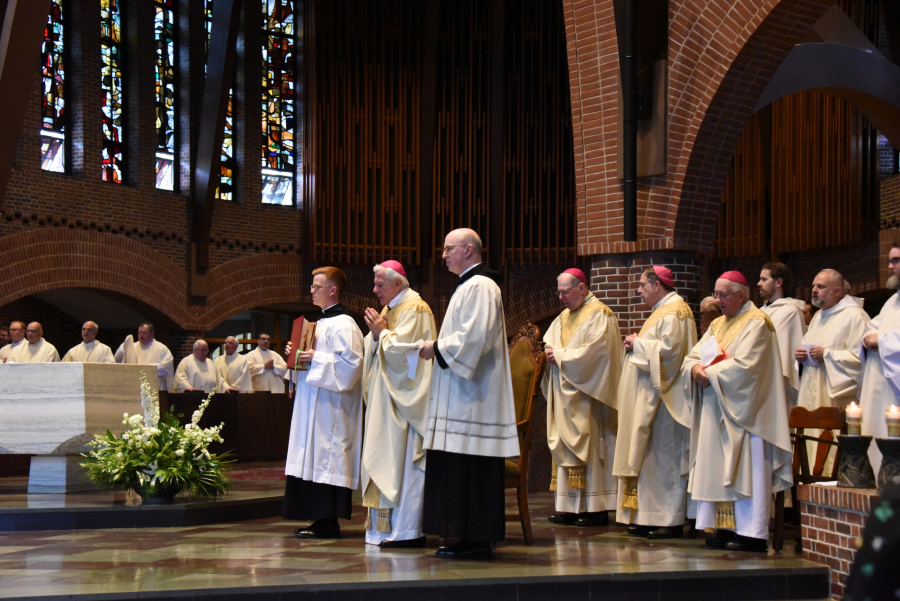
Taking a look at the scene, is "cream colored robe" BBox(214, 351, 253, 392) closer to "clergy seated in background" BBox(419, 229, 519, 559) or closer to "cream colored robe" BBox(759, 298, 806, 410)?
"cream colored robe" BBox(759, 298, 806, 410)

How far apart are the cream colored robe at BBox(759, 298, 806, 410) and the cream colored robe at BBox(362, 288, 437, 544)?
2.54m

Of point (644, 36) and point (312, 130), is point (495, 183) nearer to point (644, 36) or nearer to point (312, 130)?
point (312, 130)

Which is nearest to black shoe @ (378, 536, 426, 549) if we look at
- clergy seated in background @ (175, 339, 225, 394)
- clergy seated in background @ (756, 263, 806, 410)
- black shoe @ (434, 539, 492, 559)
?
black shoe @ (434, 539, 492, 559)

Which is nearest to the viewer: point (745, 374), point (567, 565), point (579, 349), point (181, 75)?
point (567, 565)

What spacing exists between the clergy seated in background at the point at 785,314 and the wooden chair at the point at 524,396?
170cm

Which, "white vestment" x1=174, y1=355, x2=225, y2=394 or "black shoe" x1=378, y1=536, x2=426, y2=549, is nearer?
"black shoe" x1=378, y1=536, x2=426, y2=549

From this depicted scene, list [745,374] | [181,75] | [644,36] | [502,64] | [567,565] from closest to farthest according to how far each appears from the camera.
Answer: [567,565], [745,374], [644,36], [181,75], [502,64]

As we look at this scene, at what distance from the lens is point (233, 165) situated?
53.4 ft

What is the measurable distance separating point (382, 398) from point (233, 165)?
1138cm

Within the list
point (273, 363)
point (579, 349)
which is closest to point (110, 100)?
point (273, 363)

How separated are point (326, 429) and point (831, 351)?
308 cm

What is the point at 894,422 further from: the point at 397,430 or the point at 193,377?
the point at 193,377

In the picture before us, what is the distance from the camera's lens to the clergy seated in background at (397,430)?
5.51 metres

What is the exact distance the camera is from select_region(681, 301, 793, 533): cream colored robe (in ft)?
18.1
